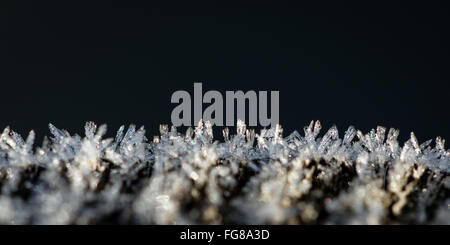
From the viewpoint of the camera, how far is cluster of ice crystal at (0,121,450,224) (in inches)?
23.5

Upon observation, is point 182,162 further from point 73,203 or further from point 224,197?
point 73,203

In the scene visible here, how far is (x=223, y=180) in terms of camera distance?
738mm

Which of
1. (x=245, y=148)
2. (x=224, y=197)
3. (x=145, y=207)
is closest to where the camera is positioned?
(x=145, y=207)

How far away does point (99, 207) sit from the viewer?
0.62m

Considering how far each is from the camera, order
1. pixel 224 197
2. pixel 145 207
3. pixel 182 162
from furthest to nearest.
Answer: pixel 182 162 → pixel 224 197 → pixel 145 207

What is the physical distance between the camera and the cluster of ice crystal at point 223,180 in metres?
0.60

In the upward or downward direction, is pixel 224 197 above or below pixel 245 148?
below
